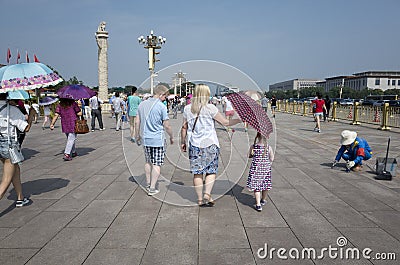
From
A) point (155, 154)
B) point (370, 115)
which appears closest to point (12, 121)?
point (155, 154)

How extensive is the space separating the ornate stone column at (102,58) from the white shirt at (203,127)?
28.3m

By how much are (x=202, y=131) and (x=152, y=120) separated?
926mm

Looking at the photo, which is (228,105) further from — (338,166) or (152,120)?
(338,166)

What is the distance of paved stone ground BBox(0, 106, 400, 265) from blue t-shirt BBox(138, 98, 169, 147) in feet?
3.10

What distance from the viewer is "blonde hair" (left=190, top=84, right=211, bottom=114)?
411 cm

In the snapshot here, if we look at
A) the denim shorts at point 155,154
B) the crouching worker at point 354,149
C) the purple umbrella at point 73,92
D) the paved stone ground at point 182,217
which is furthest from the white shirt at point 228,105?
the purple umbrella at point 73,92

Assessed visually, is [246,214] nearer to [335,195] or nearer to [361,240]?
[361,240]

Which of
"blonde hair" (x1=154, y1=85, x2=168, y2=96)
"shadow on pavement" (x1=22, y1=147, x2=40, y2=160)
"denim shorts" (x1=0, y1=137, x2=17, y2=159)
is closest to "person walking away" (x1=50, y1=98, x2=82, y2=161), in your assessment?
"shadow on pavement" (x1=22, y1=147, x2=40, y2=160)

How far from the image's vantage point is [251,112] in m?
4.09

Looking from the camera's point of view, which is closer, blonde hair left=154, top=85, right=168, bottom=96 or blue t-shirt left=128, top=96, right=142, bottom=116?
blonde hair left=154, top=85, right=168, bottom=96

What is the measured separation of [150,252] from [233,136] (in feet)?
28.4

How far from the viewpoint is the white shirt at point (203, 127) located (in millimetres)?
4141

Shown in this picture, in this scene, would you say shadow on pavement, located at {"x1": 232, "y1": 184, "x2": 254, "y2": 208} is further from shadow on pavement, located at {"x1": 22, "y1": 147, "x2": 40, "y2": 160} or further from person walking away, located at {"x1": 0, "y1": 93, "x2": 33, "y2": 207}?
shadow on pavement, located at {"x1": 22, "y1": 147, "x2": 40, "y2": 160}

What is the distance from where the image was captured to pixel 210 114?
4.13 metres
